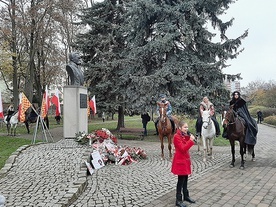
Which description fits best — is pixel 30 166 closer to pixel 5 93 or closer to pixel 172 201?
pixel 172 201

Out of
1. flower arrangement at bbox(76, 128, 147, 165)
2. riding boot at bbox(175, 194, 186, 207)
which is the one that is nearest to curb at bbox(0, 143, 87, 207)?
flower arrangement at bbox(76, 128, 147, 165)

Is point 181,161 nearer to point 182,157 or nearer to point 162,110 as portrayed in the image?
point 182,157

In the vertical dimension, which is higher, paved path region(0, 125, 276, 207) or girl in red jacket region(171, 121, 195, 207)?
girl in red jacket region(171, 121, 195, 207)

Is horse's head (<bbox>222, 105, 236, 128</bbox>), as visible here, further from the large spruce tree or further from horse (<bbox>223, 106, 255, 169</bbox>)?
the large spruce tree

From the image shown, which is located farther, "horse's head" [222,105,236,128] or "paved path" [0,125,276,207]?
"horse's head" [222,105,236,128]

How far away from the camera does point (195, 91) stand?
16.3 meters

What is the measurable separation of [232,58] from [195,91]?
11.6ft

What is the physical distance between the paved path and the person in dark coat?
93 cm

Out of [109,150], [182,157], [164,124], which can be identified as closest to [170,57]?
[164,124]

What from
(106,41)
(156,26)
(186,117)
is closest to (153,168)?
(186,117)

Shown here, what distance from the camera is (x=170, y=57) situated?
57.5ft

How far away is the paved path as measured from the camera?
5734 millimetres

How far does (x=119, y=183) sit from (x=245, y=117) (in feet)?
17.9

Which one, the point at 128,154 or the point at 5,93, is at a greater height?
the point at 5,93
